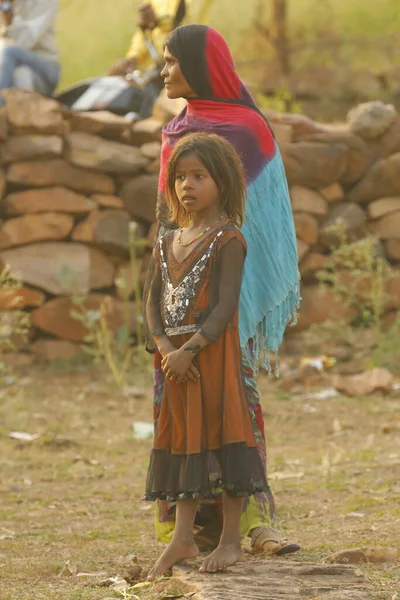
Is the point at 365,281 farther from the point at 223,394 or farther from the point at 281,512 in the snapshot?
the point at 223,394

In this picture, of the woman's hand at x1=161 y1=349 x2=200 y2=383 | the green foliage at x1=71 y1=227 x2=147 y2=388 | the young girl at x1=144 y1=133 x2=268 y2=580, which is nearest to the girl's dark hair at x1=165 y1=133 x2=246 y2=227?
the young girl at x1=144 y1=133 x2=268 y2=580

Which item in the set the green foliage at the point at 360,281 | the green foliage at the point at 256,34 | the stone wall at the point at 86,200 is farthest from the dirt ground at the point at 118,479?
the green foliage at the point at 256,34

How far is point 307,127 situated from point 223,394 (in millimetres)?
5276

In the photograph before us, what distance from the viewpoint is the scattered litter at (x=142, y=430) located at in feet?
20.1

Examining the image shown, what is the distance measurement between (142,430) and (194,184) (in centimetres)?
316

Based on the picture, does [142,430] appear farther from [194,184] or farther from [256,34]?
[256,34]

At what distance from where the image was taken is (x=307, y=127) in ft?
27.0

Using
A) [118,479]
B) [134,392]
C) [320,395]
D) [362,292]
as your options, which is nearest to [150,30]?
[362,292]

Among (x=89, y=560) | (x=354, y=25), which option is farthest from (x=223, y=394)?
(x=354, y=25)

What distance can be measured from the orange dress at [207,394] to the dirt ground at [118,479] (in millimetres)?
308

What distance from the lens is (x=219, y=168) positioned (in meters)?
3.28

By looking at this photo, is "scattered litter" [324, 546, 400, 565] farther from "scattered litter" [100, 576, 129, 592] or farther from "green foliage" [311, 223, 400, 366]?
"green foliage" [311, 223, 400, 366]

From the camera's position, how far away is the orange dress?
320cm

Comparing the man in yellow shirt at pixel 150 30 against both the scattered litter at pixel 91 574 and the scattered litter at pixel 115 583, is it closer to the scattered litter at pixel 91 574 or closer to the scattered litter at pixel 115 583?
the scattered litter at pixel 91 574
